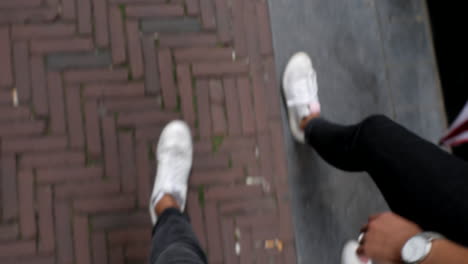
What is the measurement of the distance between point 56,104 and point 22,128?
0.20 metres

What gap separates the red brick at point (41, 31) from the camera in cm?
219

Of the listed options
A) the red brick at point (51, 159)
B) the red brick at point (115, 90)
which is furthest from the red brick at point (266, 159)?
the red brick at point (51, 159)

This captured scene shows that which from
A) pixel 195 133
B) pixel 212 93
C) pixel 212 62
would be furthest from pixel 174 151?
pixel 212 62

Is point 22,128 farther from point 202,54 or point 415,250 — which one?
point 415,250

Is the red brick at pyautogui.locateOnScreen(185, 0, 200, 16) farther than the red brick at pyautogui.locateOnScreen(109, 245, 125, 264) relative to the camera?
Yes

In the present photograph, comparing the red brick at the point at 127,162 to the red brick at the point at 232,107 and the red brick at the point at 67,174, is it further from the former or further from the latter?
the red brick at the point at 232,107

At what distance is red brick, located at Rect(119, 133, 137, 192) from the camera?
2.22 m

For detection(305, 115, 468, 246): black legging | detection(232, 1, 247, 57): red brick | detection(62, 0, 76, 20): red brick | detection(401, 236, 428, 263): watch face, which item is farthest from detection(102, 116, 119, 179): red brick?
detection(401, 236, 428, 263): watch face

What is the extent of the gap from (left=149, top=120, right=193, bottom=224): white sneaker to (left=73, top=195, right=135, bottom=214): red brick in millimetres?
138

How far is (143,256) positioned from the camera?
2186 millimetres

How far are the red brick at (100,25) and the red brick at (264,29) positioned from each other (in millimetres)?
820

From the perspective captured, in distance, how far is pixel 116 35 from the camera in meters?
2.27

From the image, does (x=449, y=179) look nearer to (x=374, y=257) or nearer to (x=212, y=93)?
(x=374, y=257)

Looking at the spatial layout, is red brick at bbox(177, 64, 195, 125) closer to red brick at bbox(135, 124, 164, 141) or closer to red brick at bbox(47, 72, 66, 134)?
red brick at bbox(135, 124, 164, 141)
